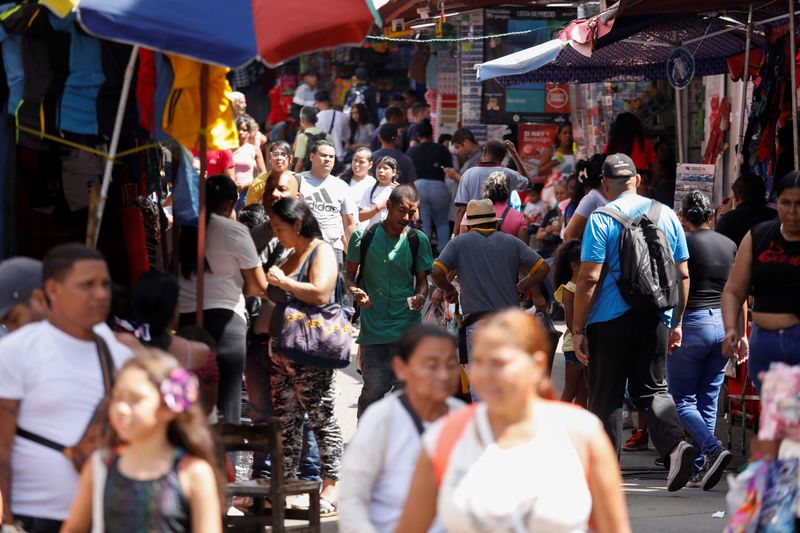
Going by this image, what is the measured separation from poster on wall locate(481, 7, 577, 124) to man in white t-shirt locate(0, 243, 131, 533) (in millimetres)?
11677

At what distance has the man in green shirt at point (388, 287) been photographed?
369 inches

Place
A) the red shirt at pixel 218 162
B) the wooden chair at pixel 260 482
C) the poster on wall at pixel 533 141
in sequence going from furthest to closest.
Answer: the poster on wall at pixel 533 141
the red shirt at pixel 218 162
the wooden chair at pixel 260 482

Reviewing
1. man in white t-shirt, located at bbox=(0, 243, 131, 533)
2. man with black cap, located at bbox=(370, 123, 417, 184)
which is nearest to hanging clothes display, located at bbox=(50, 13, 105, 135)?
man in white t-shirt, located at bbox=(0, 243, 131, 533)

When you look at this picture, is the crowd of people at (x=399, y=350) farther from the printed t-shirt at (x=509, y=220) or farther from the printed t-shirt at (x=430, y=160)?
the printed t-shirt at (x=430, y=160)

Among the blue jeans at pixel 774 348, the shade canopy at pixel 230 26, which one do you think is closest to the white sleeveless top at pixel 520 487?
the shade canopy at pixel 230 26

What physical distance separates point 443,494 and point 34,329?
1739 millimetres

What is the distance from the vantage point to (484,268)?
30.4 feet

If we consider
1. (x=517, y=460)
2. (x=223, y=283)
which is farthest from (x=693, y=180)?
(x=517, y=460)

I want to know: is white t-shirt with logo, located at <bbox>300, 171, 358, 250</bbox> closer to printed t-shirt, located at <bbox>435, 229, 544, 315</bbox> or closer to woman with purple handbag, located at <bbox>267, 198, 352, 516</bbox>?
printed t-shirt, located at <bbox>435, 229, 544, 315</bbox>

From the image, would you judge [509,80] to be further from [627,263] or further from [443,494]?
[443,494]

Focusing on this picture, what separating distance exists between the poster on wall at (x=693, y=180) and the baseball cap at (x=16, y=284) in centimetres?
773

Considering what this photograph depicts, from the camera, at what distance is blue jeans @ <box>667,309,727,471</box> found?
921 cm

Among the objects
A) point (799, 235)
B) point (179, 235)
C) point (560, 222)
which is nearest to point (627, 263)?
point (799, 235)

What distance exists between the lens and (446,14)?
1538 cm
